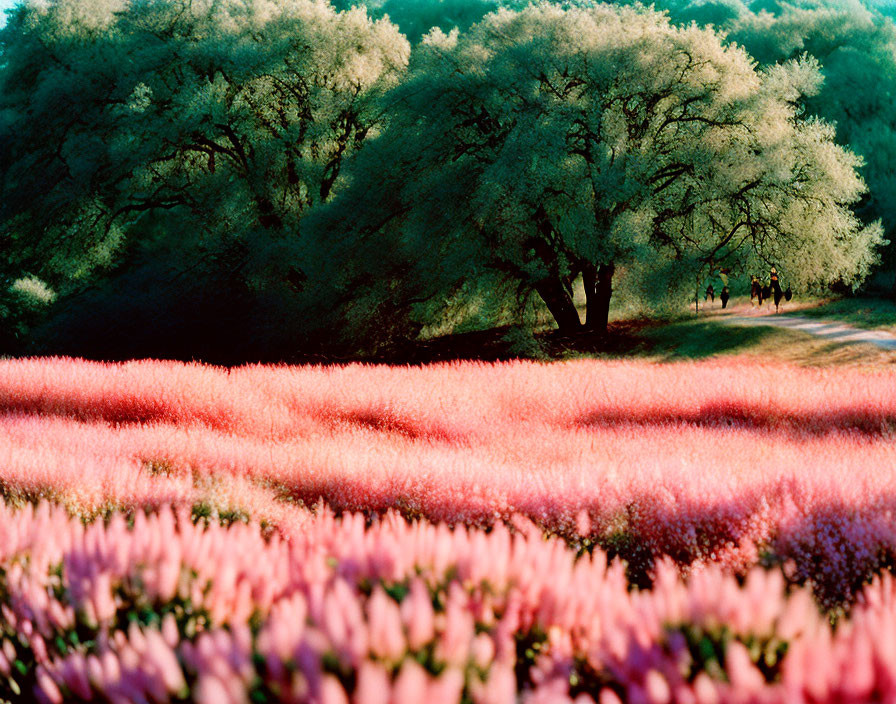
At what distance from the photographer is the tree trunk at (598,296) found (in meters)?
22.1

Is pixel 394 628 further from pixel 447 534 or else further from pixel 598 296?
pixel 598 296

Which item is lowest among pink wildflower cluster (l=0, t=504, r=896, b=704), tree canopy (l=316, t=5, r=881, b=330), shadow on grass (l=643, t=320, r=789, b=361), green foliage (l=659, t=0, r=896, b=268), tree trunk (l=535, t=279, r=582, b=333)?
shadow on grass (l=643, t=320, r=789, b=361)

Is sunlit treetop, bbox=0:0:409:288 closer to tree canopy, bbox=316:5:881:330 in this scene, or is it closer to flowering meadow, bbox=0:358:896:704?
tree canopy, bbox=316:5:881:330

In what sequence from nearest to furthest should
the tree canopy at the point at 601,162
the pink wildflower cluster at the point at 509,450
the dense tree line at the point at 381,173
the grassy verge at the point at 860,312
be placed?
the pink wildflower cluster at the point at 509,450, the tree canopy at the point at 601,162, the dense tree line at the point at 381,173, the grassy verge at the point at 860,312

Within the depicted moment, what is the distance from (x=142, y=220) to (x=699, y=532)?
3299 cm

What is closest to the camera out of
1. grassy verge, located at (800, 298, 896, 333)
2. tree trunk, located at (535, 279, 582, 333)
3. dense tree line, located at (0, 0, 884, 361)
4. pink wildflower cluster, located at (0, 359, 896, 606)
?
pink wildflower cluster, located at (0, 359, 896, 606)

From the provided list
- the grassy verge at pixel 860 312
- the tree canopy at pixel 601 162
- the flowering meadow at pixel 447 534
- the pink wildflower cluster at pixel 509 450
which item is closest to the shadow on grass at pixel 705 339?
the tree canopy at pixel 601 162

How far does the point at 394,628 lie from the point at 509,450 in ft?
18.4

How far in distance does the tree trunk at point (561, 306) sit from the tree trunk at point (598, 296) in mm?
516

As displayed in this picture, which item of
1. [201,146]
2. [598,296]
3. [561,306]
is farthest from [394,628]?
[201,146]

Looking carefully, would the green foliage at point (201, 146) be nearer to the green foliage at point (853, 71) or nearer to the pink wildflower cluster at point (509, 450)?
the pink wildflower cluster at point (509, 450)

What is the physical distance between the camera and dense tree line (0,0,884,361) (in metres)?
19.1

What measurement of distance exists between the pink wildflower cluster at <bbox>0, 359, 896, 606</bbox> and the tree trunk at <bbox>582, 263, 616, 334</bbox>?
34.7 feet

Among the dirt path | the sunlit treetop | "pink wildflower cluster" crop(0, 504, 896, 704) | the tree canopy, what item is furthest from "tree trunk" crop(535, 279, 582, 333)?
"pink wildflower cluster" crop(0, 504, 896, 704)
